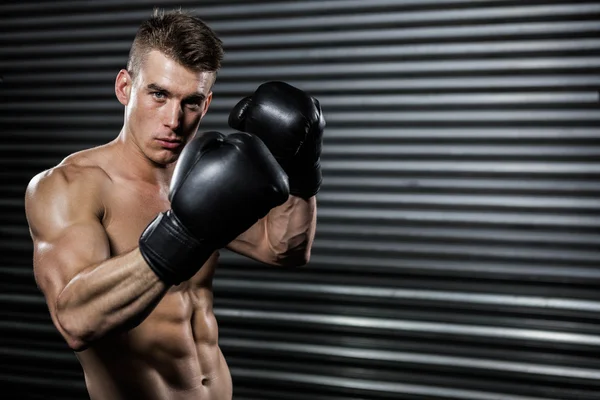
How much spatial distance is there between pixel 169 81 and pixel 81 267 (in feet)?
2.11

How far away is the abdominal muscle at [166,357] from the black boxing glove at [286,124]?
0.54m

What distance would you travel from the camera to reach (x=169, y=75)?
209cm

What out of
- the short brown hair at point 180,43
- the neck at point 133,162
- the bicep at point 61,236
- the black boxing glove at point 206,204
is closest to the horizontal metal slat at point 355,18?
the short brown hair at point 180,43

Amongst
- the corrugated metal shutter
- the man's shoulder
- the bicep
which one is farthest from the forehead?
the corrugated metal shutter

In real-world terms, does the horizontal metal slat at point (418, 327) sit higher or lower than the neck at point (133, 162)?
lower

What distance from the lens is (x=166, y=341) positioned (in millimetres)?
2160

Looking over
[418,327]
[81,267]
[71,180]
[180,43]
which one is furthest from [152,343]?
[418,327]

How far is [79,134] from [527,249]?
8.80ft

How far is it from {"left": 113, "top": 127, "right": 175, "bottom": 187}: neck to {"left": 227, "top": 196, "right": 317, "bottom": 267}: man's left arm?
1.59ft

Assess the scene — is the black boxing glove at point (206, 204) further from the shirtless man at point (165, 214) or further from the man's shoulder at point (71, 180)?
the man's shoulder at point (71, 180)

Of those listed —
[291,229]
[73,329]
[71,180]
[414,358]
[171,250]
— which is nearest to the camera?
[171,250]

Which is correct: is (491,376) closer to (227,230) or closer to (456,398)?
(456,398)

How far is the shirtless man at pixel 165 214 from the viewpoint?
1.56m

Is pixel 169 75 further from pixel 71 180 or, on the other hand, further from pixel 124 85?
pixel 71 180
